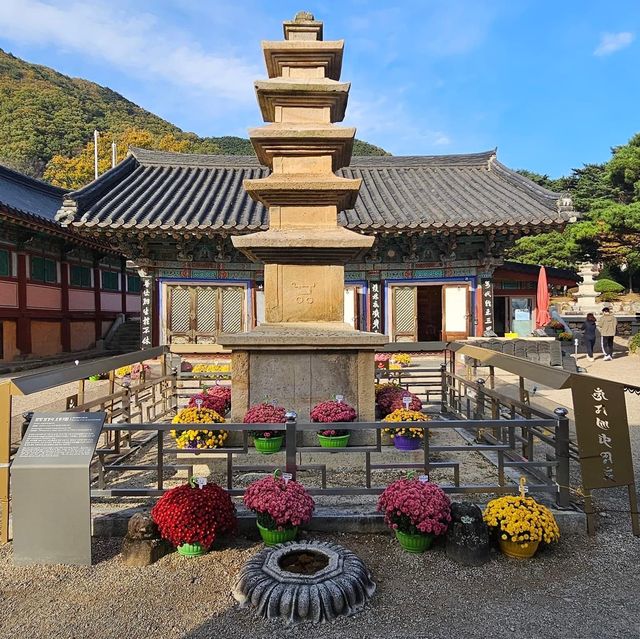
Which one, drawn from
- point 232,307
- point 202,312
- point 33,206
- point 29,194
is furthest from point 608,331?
point 29,194

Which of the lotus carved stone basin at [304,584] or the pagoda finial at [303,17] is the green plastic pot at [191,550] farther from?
the pagoda finial at [303,17]

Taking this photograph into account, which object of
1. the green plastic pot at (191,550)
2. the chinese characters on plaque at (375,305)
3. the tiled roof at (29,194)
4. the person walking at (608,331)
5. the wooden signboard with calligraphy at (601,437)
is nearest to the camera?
the green plastic pot at (191,550)

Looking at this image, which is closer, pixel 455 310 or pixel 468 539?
pixel 468 539

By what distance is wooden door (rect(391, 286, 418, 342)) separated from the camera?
52.3ft

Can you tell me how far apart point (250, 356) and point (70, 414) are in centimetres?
244

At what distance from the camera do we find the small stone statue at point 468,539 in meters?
3.76

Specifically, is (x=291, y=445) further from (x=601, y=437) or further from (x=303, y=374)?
(x=601, y=437)

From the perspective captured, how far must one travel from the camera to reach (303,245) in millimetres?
6418

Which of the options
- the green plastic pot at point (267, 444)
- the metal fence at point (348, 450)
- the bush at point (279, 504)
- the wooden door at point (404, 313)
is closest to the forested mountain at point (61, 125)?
the wooden door at point (404, 313)

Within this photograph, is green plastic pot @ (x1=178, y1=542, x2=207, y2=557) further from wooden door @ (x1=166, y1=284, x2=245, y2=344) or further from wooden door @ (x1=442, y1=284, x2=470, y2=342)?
wooden door @ (x1=442, y1=284, x2=470, y2=342)

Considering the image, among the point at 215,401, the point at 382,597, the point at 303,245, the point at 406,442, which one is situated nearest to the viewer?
the point at 382,597

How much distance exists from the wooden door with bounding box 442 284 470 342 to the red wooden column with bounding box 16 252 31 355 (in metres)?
15.7

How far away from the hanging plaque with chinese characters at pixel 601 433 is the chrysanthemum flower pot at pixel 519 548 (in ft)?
2.83

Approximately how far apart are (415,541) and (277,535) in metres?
1.19
